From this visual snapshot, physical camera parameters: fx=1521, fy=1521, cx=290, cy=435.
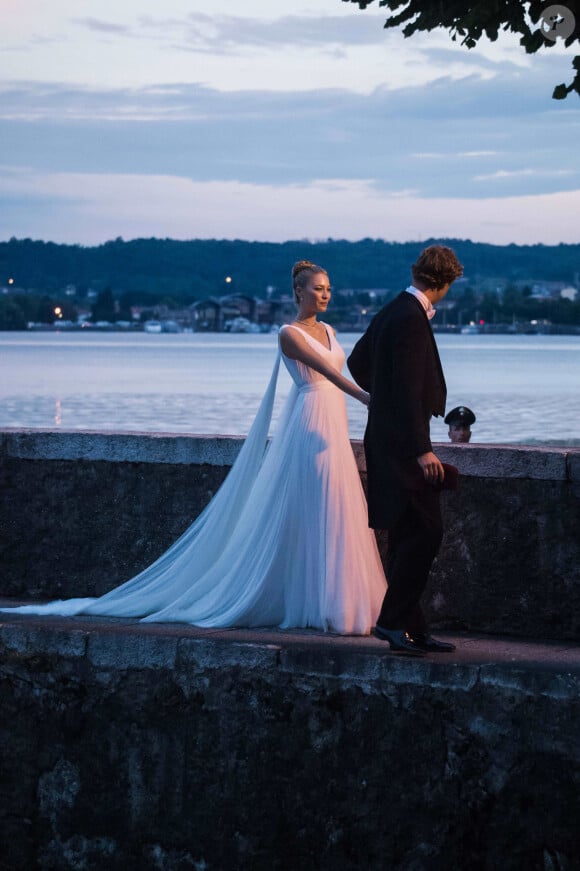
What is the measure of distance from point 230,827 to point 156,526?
1.92 metres

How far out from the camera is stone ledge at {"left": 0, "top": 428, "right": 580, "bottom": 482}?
6922 millimetres

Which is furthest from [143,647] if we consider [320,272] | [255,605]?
[320,272]

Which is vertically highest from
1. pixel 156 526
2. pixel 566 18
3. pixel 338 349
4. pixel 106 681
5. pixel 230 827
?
pixel 566 18

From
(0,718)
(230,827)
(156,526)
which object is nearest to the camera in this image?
(230,827)

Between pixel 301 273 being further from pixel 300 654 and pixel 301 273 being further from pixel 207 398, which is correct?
pixel 207 398

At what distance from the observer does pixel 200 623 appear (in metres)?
7.05

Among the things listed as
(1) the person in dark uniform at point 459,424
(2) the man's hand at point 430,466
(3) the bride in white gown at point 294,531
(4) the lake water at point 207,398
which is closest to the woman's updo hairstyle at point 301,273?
(3) the bride in white gown at point 294,531

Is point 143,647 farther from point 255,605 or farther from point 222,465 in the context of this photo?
point 222,465

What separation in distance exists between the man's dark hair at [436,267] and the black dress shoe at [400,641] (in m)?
1.43

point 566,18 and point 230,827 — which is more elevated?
point 566,18

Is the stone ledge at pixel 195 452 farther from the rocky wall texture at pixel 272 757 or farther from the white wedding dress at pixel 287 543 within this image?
the rocky wall texture at pixel 272 757

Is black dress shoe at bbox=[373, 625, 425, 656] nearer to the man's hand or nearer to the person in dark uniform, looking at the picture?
the man's hand

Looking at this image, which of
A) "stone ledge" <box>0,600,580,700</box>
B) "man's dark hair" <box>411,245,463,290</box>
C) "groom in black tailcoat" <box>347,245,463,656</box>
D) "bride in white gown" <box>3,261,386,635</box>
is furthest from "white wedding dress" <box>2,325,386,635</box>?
"man's dark hair" <box>411,245,463,290</box>

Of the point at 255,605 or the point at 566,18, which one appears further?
the point at 566,18
